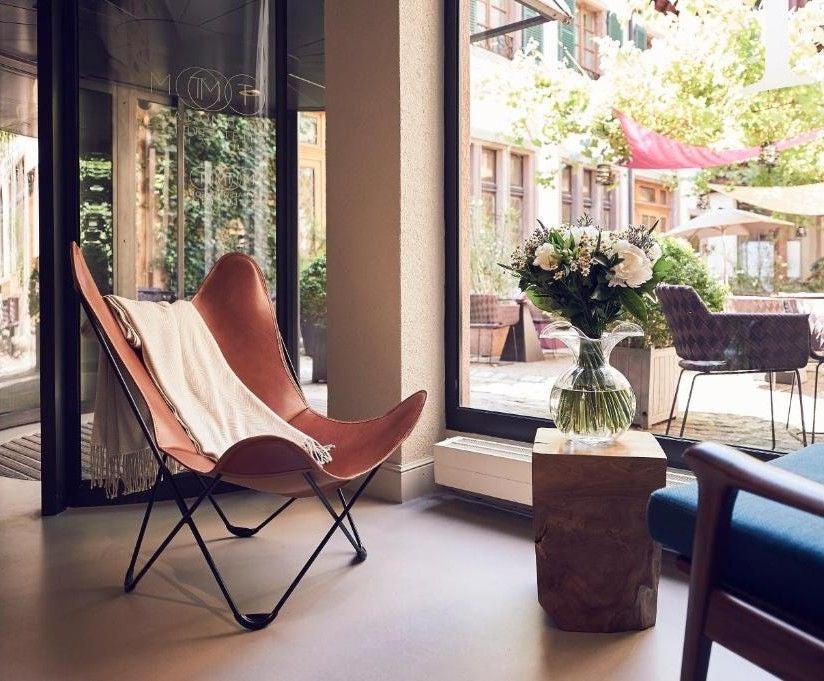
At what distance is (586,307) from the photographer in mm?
2127

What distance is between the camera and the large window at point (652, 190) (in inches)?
98.1

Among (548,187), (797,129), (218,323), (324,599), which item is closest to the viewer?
(324,599)

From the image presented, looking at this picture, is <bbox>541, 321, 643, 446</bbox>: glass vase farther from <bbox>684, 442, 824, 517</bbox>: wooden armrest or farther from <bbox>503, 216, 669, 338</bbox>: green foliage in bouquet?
<bbox>684, 442, 824, 517</bbox>: wooden armrest

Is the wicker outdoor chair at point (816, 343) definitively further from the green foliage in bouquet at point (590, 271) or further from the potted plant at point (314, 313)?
the potted plant at point (314, 313)

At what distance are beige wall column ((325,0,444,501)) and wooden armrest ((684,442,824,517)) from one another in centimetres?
199

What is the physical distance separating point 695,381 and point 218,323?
1.74m

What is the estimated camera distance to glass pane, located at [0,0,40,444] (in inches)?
198

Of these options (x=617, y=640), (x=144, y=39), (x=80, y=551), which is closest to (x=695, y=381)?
(x=617, y=640)

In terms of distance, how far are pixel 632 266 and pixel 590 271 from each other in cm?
11

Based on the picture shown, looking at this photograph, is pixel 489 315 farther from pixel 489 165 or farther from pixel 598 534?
pixel 598 534

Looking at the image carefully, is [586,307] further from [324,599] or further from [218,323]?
[218,323]

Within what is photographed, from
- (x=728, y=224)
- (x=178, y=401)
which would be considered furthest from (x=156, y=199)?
(x=728, y=224)

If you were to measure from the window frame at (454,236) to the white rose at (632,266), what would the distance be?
1.31m

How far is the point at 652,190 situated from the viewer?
281cm
